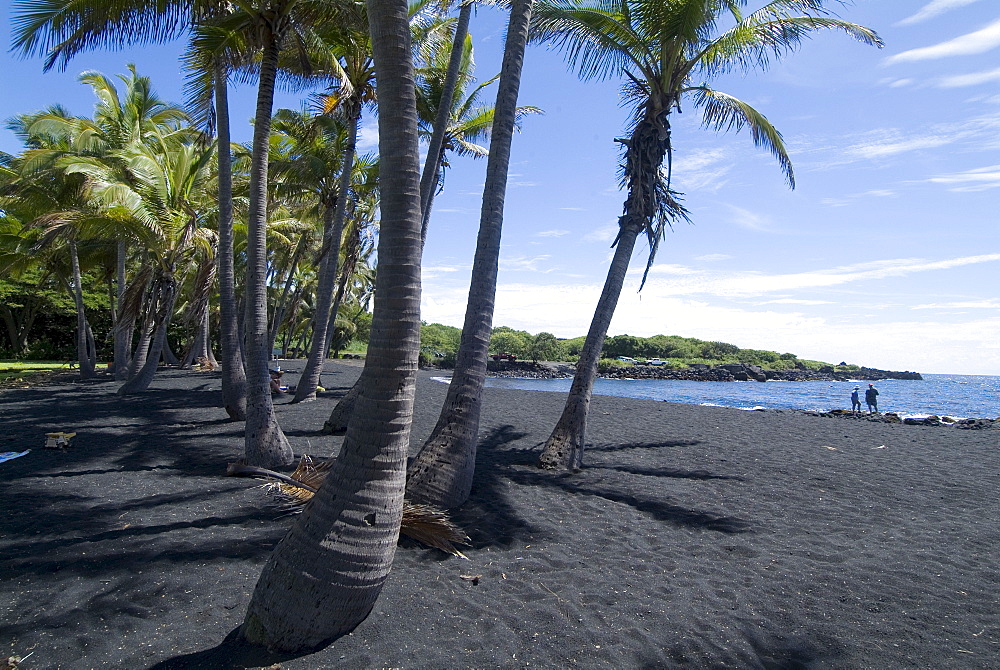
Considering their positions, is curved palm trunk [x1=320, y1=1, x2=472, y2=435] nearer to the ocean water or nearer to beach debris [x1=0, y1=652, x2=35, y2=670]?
beach debris [x1=0, y1=652, x2=35, y2=670]

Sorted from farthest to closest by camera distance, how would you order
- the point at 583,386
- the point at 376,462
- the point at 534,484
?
the point at 583,386 → the point at 534,484 → the point at 376,462

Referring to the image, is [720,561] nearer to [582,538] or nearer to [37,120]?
[582,538]

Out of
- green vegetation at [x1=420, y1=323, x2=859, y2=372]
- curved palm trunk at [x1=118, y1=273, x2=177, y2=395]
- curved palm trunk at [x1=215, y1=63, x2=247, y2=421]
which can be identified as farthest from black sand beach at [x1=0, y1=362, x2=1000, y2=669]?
green vegetation at [x1=420, y1=323, x2=859, y2=372]

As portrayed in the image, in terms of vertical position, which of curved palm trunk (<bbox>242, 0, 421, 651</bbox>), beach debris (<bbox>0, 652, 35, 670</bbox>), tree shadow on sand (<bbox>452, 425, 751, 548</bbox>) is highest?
curved palm trunk (<bbox>242, 0, 421, 651</bbox>)

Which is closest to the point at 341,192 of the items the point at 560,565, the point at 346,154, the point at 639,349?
the point at 346,154

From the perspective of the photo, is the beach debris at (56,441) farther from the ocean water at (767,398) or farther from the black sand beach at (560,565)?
the ocean water at (767,398)

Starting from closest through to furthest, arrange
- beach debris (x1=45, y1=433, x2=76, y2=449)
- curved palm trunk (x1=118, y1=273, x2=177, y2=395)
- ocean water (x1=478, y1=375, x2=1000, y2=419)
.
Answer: beach debris (x1=45, y1=433, x2=76, y2=449) → curved palm trunk (x1=118, y1=273, x2=177, y2=395) → ocean water (x1=478, y1=375, x2=1000, y2=419)

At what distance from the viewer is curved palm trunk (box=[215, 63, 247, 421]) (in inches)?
341

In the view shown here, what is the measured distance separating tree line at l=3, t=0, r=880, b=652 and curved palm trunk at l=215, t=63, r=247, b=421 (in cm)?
4

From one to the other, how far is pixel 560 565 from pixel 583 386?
3902 mm

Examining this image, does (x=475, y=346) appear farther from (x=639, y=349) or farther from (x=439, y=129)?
(x=639, y=349)

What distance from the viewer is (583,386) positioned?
8.38 meters

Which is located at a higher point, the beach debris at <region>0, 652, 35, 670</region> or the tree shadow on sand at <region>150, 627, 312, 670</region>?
the tree shadow on sand at <region>150, 627, 312, 670</region>

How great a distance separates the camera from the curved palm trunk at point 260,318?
289 inches
